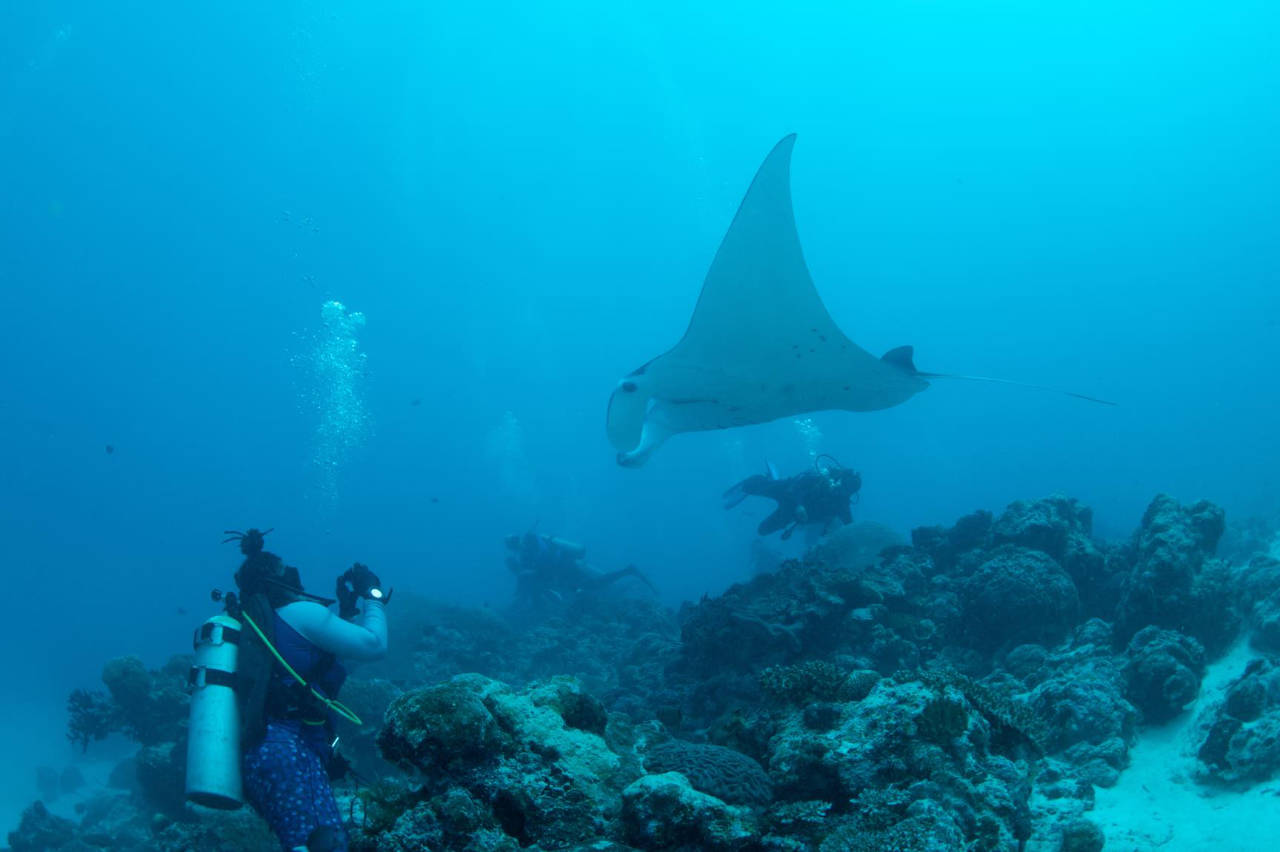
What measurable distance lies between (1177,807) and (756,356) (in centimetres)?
479

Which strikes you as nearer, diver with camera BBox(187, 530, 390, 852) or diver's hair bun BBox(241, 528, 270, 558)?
diver with camera BBox(187, 530, 390, 852)

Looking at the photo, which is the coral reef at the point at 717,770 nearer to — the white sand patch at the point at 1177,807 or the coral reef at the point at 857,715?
the coral reef at the point at 857,715

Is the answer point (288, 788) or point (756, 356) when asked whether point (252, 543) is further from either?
point (756, 356)

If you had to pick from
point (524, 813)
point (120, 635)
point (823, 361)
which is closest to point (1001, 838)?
point (524, 813)

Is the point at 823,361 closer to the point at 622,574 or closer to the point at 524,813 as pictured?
the point at 524,813

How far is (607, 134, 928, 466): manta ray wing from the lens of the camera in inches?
255

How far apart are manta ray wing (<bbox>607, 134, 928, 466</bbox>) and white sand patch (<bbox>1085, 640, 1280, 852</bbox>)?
3.68 metres

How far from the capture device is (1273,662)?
185 inches

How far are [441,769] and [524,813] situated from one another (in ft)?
1.26

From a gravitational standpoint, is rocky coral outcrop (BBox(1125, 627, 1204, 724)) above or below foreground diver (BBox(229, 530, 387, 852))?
below

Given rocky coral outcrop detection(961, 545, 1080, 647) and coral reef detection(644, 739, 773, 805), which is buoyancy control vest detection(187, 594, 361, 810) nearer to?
coral reef detection(644, 739, 773, 805)

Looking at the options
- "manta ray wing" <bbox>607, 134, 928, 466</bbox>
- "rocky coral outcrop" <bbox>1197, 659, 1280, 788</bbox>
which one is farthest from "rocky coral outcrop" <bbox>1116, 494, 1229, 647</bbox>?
"manta ray wing" <bbox>607, 134, 928, 466</bbox>

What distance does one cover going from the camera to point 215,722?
4348 millimetres

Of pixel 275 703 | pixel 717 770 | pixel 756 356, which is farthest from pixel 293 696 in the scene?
pixel 756 356
